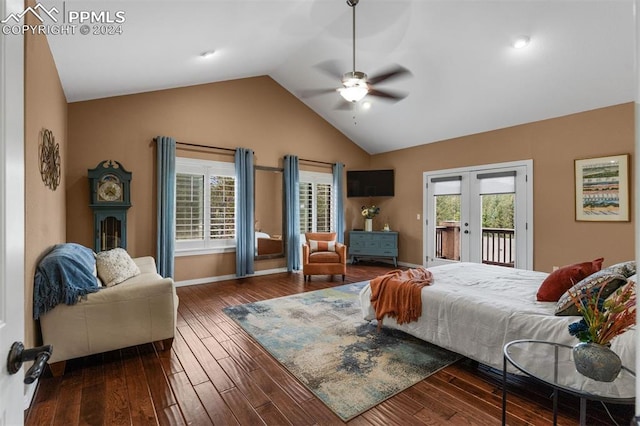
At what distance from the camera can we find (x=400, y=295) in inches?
115

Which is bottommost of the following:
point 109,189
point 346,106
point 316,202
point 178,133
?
point 316,202

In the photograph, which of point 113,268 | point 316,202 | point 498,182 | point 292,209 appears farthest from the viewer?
point 316,202

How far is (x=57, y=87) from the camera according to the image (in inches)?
132

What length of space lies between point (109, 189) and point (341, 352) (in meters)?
3.90

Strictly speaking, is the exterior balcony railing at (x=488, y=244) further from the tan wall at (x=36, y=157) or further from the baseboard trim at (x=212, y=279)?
the tan wall at (x=36, y=157)

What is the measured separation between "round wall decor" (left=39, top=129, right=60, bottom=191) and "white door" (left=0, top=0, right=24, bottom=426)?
229cm

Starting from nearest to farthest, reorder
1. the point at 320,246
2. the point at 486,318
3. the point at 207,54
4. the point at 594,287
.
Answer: the point at 594,287, the point at 486,318, the point at 207,54, the point at 320,246

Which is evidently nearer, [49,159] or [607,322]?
[607,322]

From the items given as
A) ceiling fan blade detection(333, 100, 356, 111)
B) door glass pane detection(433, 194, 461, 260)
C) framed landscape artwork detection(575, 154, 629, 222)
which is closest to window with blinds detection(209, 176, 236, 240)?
ceiling fan blade detection(333, 100, 356, 111)

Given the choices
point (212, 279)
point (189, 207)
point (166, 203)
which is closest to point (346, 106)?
Result: point (189, 207)

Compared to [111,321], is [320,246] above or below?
above

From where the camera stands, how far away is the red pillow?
2.28 m

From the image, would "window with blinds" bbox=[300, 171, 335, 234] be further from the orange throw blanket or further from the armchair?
the orange throw blanket

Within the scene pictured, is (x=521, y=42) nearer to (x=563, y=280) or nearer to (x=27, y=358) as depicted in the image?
(x=563, y=280)
